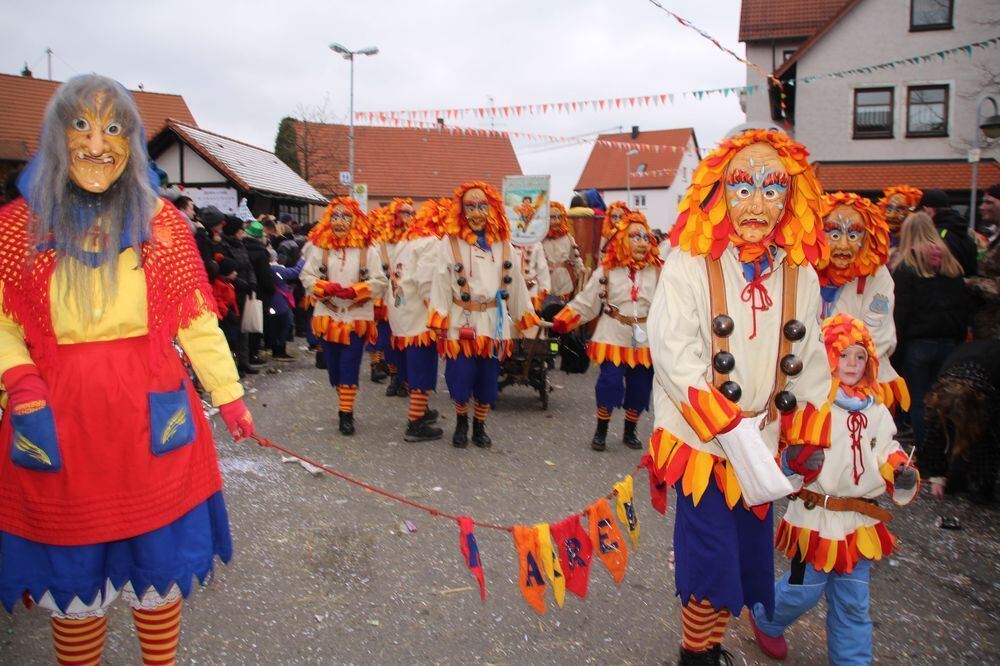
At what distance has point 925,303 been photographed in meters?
5.90

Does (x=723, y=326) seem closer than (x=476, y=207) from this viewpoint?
Yes

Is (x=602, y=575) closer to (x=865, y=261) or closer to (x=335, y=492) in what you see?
(x=335, y=492)

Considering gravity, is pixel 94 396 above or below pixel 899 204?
below

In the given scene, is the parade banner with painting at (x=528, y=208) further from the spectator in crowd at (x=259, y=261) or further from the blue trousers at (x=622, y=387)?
the blue trousers at (x=622, y=387)

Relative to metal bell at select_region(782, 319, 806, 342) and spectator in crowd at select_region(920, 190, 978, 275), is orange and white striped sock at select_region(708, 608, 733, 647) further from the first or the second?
spectator in crowd at select_region(920, 190, 978, 275)

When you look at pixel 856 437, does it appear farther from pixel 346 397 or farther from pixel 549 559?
pixel 346 397

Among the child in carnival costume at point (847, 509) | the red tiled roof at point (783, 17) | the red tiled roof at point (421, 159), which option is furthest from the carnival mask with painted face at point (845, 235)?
the red tiled roof at point (421, 159)

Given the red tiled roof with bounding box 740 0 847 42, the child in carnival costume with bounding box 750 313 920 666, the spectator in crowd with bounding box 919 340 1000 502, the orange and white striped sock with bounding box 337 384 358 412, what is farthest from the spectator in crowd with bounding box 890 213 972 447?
the red tiled roof with bounding box 740 0 847 42

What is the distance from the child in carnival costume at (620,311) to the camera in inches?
252

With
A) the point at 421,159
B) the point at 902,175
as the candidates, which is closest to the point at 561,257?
the point at 902,175

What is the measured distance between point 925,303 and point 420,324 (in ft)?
14.1

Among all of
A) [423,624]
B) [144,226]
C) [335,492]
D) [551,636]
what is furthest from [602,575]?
[144,226]

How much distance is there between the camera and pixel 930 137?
74.0 feet

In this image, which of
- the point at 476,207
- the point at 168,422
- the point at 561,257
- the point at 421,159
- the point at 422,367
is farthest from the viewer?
the point at 421,159
